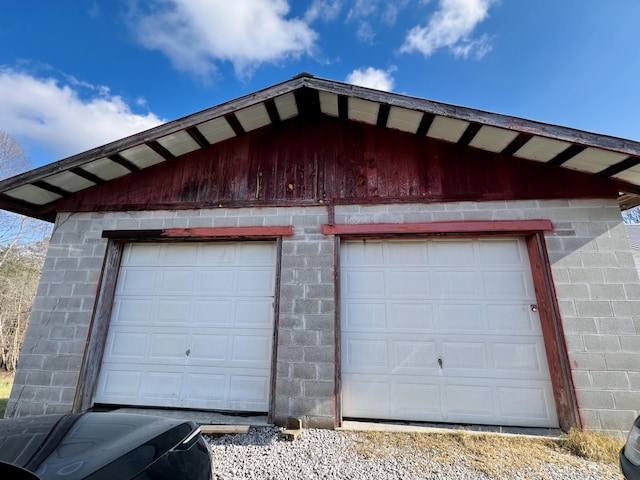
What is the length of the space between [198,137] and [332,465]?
458 cm

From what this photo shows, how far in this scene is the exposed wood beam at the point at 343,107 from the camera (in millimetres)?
4345

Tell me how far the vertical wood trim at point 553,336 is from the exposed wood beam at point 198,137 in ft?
16.5

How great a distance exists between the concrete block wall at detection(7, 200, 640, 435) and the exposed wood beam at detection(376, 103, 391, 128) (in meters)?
1.32

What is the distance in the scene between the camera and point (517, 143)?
4.03 m

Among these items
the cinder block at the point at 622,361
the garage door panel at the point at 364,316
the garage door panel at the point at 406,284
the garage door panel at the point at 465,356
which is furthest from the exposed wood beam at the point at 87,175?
the cinder block at the point at 622,361

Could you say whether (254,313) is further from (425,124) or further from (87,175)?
(425,124)

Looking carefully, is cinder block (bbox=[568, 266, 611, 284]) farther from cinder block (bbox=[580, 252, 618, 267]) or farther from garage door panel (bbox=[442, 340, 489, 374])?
garage door panel (bbox=[442, 340, 489, 374])

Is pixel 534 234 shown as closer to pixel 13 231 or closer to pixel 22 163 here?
pixel 13 231

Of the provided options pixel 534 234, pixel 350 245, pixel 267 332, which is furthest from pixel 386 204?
pixel 267 332

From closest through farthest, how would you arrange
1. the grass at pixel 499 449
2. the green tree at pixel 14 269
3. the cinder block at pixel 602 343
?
the grass at pixel 499 449 < the cinder block at pixel 602 343 < the green tree at pixel 14 269

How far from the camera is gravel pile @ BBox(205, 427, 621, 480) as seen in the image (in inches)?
107

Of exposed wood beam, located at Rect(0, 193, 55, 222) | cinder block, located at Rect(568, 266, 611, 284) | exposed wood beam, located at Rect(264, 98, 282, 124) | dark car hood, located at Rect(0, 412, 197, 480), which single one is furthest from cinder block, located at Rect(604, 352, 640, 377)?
exposed wood beam, located at Rect(0, 193, 55, 222)

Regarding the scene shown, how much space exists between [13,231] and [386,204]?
56.6 feet

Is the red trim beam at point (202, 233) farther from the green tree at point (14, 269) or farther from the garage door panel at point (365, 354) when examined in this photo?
the green tree at point (14, 269)
